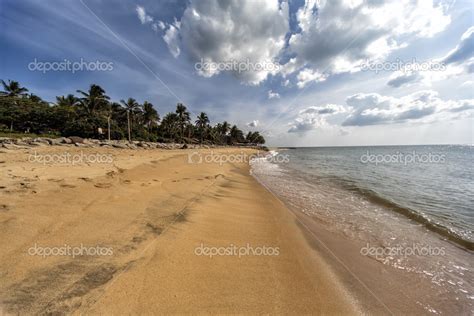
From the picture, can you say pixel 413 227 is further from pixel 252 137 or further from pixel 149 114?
pixel 252 137

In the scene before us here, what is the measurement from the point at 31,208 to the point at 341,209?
8362 mm

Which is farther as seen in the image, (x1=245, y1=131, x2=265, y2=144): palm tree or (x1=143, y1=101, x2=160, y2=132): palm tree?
(x1=245, y1=131, x2=265, y2=144): palm tree

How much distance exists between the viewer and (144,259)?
2641 millimetres

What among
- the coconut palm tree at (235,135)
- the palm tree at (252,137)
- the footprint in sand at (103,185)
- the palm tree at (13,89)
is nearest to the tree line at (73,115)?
the palm tree at (13,89)

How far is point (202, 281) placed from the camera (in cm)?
248

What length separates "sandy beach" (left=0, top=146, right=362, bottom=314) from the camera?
2.01 meters

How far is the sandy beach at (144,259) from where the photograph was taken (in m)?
2.01

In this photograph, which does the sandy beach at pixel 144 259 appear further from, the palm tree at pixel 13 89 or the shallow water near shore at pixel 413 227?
the palm tree at pixel 13 89

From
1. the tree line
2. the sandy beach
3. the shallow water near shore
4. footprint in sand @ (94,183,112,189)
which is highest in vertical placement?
the tree line

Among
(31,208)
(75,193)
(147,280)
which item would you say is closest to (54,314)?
(147,280)

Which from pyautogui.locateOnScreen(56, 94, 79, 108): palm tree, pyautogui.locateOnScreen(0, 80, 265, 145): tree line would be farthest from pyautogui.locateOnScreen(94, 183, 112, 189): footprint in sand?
pyautogui.locateOnScreen(56, 94, 79, 108): palm tree

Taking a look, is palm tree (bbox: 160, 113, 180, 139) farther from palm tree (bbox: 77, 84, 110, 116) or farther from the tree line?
palm tree (bbox: 77, 84, 110, 116)

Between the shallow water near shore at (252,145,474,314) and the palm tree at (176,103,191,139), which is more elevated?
the palm tree at (176,103,191,139)

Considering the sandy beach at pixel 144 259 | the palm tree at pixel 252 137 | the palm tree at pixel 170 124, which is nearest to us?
the sandy beach at pixel 144 259
